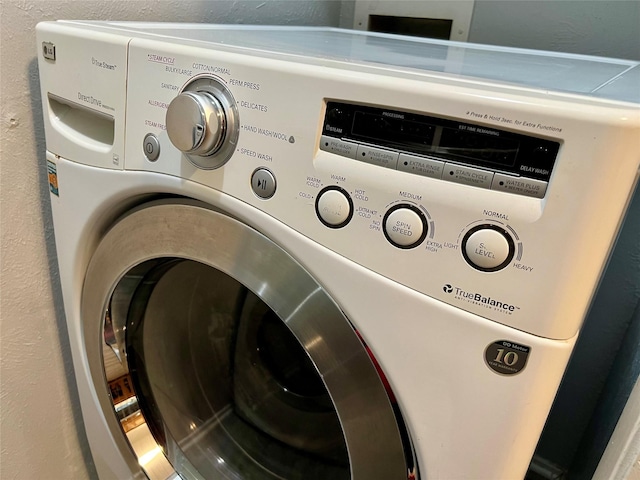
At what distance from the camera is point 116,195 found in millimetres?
536

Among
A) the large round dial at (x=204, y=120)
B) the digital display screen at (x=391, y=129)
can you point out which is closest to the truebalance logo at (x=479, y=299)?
the digital display screen at (x=391, y=129)

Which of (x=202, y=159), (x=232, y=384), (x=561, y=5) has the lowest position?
(x=232, y=384)

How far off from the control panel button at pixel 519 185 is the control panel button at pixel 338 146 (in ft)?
0.35

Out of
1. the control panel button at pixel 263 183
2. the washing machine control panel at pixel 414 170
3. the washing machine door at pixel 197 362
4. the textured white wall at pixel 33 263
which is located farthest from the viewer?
the textured white wall at pixel 33 263

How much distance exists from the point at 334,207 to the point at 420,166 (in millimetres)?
74

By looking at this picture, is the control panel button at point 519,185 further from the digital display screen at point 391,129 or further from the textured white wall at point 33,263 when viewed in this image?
the textured white wall at point 33,263

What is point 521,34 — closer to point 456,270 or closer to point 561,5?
point 561,5

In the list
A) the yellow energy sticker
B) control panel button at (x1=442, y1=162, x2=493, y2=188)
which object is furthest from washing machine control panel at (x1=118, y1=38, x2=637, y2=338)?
the yellow energy sticker

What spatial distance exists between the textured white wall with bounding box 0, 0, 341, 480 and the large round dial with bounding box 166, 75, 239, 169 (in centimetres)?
33

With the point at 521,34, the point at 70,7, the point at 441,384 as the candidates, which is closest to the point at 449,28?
the point at 521,34

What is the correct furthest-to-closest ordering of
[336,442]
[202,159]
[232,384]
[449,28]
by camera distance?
1. [449,28]
2. [232,384]
3. [336,442]
4. [202,159]

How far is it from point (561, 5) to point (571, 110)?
0.64 m

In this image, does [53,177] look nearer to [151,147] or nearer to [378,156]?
[151,147]

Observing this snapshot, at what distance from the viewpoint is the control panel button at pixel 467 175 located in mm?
334
